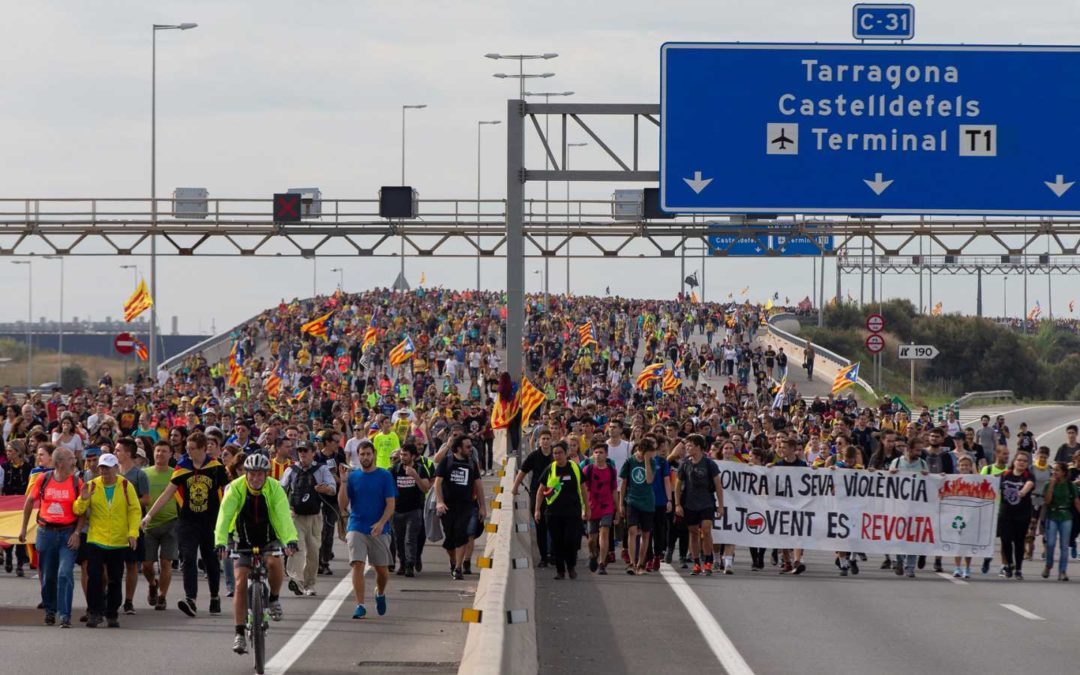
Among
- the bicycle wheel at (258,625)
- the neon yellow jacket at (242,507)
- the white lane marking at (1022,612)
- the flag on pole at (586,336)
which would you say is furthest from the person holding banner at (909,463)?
the flag on pole at (586,336)

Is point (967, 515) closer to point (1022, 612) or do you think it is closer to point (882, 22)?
point (1022, 612)

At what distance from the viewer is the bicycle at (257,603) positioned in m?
12.3

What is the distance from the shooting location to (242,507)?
1339cm

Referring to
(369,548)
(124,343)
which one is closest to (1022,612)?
(369,548)

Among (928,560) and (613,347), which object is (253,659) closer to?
(928,560)

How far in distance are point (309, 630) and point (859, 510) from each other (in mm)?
8756

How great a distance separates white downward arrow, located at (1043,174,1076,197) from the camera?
24.1 metres

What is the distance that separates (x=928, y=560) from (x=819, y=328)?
72.2 m

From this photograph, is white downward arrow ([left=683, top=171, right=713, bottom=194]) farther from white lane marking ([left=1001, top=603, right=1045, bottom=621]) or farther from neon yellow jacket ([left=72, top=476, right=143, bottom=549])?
neon yellow jacket ([left=72, top=476, right=143, bottom=549])

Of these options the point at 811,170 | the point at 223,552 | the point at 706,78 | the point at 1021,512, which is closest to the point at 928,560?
the point at 1021,512

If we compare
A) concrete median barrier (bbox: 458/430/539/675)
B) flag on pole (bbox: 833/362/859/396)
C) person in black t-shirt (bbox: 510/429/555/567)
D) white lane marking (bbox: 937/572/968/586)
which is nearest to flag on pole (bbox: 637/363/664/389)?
flag on pole (bbox: 833/362/859/396)

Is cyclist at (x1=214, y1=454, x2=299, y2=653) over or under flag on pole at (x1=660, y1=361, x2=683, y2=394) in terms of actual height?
under

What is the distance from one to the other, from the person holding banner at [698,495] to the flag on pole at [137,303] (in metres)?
34.5

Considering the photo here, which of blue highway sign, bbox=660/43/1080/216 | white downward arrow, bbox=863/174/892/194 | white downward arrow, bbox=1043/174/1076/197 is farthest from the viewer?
white downward arrow, bbox=1043/174/1076/197
